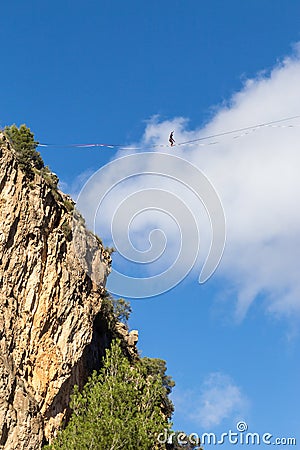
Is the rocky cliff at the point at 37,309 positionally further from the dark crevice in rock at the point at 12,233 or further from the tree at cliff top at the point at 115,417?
the tree at cliff top at the point at 115,417

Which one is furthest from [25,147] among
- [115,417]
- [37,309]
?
[115,417]

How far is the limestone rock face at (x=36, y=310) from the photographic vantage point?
28.5 meters

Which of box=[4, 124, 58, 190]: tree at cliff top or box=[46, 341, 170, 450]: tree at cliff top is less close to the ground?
box=[4, 124, 58, 190]: tree at cliff top

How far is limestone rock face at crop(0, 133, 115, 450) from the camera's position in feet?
93.5

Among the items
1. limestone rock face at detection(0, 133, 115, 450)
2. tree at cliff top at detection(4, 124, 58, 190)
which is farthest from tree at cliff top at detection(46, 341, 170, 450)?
tree at cliff top at detection(4, 124, 58, 190)

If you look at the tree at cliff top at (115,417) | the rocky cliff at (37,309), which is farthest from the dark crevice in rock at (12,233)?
the tree at cliff top at (115,417)

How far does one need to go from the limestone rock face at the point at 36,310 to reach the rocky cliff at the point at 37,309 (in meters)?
0.04

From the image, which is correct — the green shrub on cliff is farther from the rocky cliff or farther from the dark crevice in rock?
the dark crevice in rock

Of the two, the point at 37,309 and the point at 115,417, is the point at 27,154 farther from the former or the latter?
the point at 115,417

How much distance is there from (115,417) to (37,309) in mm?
6411

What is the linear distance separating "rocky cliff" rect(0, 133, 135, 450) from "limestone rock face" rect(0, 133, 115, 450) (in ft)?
0.13

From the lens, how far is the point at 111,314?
143 feet

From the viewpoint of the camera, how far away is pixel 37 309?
104 ft

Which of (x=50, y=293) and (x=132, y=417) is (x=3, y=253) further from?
(x=132, y=417)
